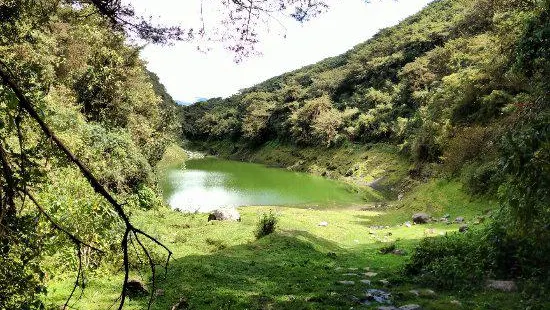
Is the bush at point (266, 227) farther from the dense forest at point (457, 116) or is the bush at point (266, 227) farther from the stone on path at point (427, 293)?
the stone on path at point (427, 293)

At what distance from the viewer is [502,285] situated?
10.1 metres

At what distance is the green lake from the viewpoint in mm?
35875

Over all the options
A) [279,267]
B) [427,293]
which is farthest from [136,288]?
[427,293]

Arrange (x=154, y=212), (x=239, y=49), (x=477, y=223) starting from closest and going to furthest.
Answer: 1. (x=239, y=49)
2. (x=477, y=223)
3. (x=154, y=212)

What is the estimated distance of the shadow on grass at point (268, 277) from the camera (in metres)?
10.8

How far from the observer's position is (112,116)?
25969 millimetres

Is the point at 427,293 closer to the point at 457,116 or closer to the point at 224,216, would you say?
the point at 224,216

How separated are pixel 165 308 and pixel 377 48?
6961 cm

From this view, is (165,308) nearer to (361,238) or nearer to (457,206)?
(361,238)

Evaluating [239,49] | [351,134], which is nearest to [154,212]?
[239,49]

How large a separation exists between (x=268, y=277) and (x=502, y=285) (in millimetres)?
6644

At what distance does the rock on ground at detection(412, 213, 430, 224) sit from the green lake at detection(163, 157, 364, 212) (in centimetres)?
1051

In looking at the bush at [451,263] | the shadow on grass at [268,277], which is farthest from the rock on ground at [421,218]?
the bush at [451,263]

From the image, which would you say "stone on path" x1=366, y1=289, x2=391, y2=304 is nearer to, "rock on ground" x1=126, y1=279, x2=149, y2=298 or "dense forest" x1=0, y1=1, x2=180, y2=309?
"rock on ground" x1=126, y1=279, x2=149, y2=298
